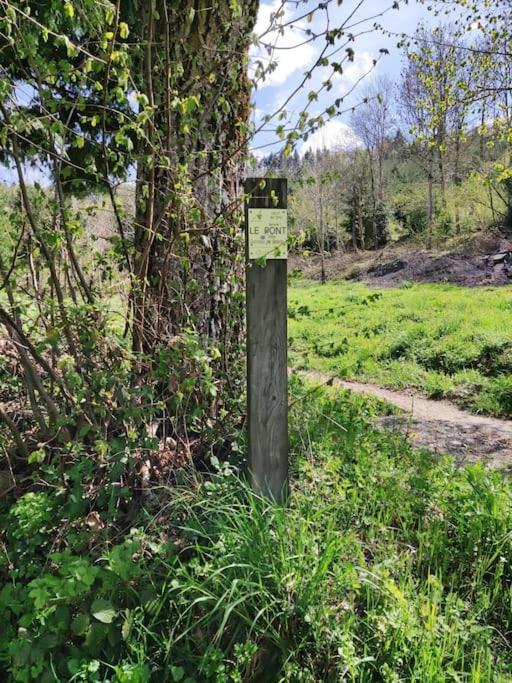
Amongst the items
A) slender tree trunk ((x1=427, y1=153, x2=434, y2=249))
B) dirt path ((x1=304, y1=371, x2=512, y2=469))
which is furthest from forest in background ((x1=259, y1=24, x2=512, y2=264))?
dirt path ((x1=304, y1=371, x2=512, y2=469))

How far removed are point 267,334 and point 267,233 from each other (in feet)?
1.55

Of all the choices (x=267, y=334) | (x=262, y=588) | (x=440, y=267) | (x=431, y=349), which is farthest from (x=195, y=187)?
(x=440, y=267)

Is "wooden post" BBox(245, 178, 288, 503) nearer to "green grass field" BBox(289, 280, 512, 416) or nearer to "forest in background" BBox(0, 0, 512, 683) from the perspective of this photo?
"forest in background" BBox(0, 0, 512, 683)

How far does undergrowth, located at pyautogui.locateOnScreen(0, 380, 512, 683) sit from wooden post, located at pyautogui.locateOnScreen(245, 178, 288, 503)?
0.60ft

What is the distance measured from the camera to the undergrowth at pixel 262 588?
1.63 metres

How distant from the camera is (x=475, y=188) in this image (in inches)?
756

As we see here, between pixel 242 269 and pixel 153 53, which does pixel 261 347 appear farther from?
pixel 153 53

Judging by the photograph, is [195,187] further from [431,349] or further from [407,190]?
[407,190]

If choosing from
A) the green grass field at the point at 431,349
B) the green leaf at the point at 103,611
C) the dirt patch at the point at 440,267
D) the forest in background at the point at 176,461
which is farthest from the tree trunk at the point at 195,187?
the dirt patch at the point at 440,267

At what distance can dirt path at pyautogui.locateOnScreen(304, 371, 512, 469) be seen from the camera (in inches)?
139

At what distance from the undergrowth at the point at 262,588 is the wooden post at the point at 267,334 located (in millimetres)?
184

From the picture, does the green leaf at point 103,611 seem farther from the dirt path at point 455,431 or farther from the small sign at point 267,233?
the dirt path at point 455,431

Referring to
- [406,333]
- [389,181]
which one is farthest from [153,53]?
[389,181]

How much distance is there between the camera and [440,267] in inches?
618
